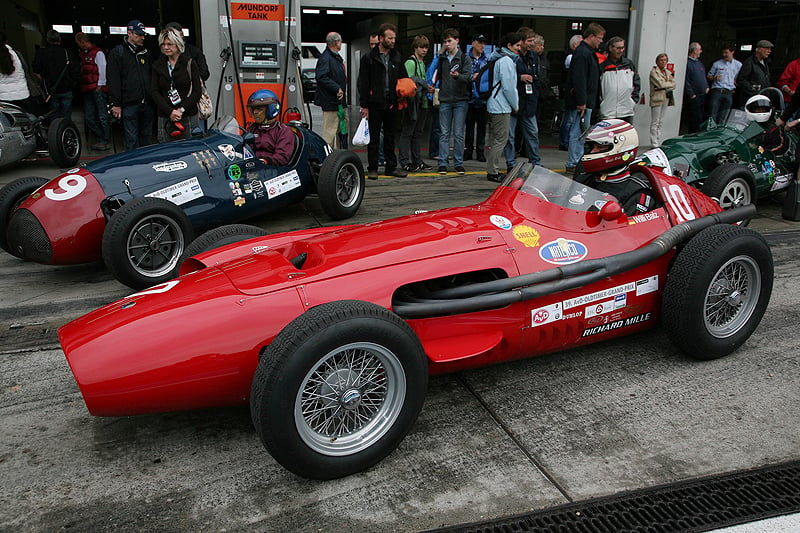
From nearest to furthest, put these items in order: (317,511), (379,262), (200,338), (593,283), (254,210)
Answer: (317,511) → (200,338) → (379,262) → (593,283) → (254,210)

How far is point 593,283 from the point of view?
12.3 ft

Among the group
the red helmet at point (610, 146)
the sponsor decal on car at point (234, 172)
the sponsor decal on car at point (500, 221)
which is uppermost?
the red helmet at point (610, 146)

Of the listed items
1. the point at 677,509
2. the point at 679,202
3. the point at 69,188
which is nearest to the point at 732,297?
the point at 679,202

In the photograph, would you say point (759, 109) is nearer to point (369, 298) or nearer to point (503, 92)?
point (503, 92)

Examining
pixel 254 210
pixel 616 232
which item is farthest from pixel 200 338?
pixel 254 210

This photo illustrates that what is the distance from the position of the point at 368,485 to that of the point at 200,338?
101cm

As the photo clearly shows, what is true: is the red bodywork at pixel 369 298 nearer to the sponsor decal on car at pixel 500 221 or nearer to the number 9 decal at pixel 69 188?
the sponsor decal on car at pixel 500 221

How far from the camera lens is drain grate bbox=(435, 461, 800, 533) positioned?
2.69m

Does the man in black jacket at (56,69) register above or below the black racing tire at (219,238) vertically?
above

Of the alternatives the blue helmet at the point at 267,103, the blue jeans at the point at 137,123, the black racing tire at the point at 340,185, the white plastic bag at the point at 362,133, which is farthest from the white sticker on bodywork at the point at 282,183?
the blue jeans at the point at 137,123

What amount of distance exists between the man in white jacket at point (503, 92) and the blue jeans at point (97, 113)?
722 cm

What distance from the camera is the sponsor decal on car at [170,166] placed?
596cm

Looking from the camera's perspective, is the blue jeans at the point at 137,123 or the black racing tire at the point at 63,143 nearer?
the blue jeans at the point at 137,123

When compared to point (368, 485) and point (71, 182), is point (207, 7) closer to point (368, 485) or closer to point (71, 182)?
point (71, 182)
